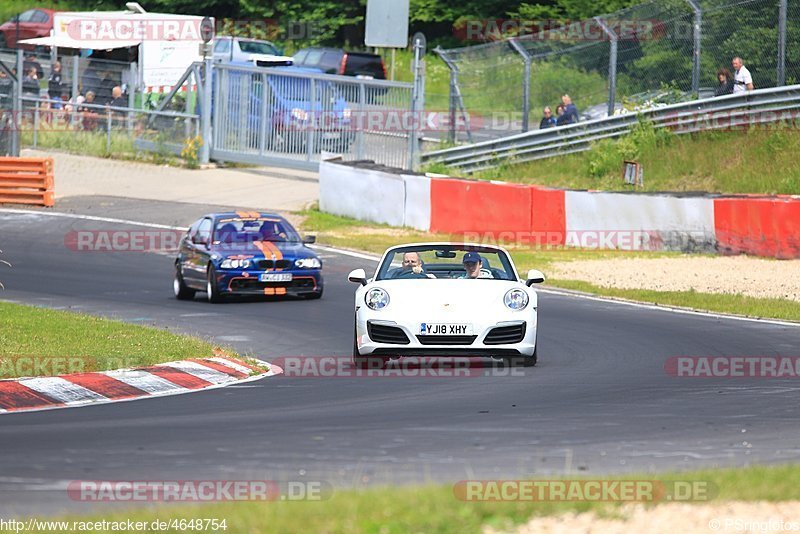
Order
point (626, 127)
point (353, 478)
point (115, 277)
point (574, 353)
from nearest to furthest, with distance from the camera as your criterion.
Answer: point (353, 478) < point (574, 353) < point (115, 277) < point (626, 127)

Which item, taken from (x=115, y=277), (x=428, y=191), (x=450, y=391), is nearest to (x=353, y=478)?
(x=450, y=391)

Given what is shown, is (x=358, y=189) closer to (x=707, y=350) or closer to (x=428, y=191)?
(x=428, y=191)

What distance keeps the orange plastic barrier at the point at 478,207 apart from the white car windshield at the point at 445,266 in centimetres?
1136

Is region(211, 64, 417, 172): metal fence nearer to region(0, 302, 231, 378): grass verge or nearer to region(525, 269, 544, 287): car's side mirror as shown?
region(0, 302, 231, 378): grass verge

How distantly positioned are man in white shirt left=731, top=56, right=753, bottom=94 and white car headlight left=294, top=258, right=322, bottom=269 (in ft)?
34.6

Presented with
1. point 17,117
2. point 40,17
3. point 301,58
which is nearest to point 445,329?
point 17,117

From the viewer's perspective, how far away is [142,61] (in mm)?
38281

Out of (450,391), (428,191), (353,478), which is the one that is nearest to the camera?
(353,478)

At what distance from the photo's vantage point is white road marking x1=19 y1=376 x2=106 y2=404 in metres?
11.4

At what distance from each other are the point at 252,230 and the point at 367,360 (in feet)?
23.0

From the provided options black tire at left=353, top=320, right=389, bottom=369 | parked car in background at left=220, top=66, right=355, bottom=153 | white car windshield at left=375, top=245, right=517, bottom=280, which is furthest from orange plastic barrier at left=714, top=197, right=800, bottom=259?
parked car in background at left=220, top=66, right=355, bottom=153

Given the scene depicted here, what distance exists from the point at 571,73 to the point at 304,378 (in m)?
18.3

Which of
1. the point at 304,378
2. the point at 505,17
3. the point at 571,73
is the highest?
the point at 505,17

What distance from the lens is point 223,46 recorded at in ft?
138
